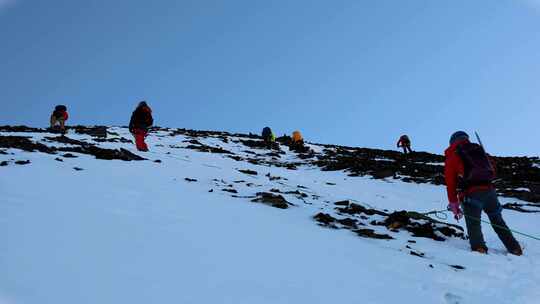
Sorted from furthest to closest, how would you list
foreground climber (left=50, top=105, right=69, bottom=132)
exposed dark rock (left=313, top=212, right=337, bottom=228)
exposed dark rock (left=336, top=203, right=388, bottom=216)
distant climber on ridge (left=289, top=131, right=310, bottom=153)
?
1. distant climber on ridge (left=289, top=131, right=310, bottom=153)
2. foreground climber (left=50, top=105, right=69, bottom=132)
3. exposed dark rock (left=336, top=203, right=388, bottom=216)
4. exposed dark rock (left=313, top=212, right=337, bottom=228)

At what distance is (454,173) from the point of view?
7.47 meters

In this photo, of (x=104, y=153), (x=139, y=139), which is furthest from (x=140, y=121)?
(x=104, y=153)

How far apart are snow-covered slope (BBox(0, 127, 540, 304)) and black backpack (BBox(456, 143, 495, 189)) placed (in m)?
1.12

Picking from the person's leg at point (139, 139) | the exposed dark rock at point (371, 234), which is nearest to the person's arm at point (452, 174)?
the exposed dark rock at point (371, 234)

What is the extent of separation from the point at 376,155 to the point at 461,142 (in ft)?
57.8

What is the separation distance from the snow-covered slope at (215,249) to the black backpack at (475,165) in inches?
44.0

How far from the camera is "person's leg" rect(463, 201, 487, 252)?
6.87 m

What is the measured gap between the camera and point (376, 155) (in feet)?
81.4

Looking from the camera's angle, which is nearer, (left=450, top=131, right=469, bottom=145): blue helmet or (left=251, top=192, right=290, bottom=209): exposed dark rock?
(left=450, top=131, right=469, bottom=145): blue helmet

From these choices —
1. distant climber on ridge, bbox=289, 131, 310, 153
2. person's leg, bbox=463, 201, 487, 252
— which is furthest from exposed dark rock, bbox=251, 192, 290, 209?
distant climber on ridge, bbox=289, 131, 310, 153

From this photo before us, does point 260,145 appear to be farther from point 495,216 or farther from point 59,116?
point 495,216

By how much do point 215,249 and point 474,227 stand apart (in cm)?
434

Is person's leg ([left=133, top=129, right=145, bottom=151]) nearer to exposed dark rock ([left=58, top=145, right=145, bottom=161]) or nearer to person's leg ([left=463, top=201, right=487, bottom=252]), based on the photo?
exposed dark rock ([left=58, top=145, right=145, bottom=161])

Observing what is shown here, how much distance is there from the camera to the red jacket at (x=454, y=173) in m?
7.35
